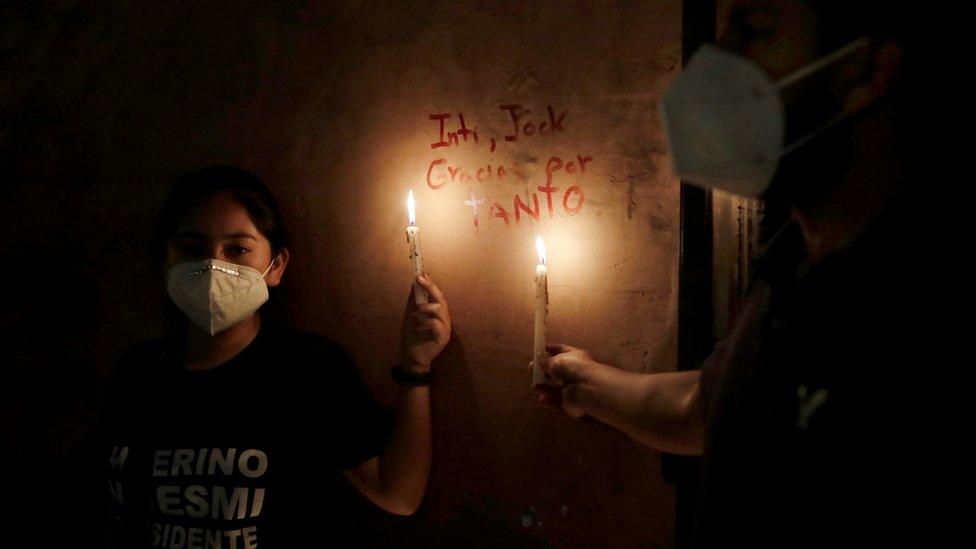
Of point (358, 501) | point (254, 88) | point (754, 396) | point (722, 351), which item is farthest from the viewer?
point (254, 88)

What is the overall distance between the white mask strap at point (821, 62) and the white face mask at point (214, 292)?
147 cm

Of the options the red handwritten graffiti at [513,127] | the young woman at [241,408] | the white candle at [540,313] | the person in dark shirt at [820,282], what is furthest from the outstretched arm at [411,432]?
the person in dark shirt at [820,282]

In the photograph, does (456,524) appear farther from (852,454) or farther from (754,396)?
(852,454)

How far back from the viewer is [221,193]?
181 centimetres

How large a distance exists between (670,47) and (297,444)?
5.10ft

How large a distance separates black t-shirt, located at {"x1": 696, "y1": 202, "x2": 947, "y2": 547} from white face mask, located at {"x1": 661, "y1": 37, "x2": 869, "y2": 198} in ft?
0.67

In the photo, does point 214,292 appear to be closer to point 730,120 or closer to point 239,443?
point 239,443

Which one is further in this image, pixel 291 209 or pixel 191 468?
pixel 291 209

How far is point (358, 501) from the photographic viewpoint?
77.2 inches

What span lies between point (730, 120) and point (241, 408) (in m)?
1.45

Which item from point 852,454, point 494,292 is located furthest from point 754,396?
point 494,292

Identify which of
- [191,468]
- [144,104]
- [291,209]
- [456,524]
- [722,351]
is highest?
[144,104]

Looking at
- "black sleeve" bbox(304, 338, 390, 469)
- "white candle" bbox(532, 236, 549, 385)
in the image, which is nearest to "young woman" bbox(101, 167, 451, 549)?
"black sleeve" bbox(304, 338, 390, 469)

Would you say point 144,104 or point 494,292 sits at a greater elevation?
point 144,104
